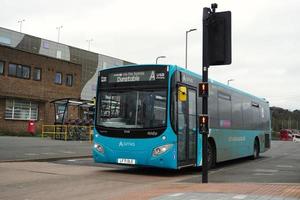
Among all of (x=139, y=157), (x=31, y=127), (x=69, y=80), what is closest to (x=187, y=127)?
(x=139, y=157)

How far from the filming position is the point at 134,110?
50.5 feet

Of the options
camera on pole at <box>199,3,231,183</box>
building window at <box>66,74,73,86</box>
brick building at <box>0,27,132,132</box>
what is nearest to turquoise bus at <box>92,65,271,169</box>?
camera on pole at <box>199,3,231,183</box>

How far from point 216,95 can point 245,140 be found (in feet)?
14.7

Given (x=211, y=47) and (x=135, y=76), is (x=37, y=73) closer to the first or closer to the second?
(x=135, y=76)

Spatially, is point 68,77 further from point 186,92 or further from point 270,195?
point 270,195

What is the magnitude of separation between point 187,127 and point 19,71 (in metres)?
31.2

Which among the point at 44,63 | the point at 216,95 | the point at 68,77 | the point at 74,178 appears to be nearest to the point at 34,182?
the point at 74,178

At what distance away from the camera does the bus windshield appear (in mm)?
15180

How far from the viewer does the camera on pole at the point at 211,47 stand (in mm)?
13180

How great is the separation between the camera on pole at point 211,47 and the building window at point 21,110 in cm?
3185

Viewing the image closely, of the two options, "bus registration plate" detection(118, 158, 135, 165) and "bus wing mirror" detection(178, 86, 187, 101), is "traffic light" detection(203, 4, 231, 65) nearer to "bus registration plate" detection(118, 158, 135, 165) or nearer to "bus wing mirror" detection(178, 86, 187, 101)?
"bus wing mirror" detection(178, 86, 187, 101)

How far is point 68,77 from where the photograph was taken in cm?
5094

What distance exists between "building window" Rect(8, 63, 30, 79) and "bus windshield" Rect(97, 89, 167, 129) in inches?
1152

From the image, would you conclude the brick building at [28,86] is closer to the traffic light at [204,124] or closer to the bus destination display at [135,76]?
the bus destination display at [135,76]
